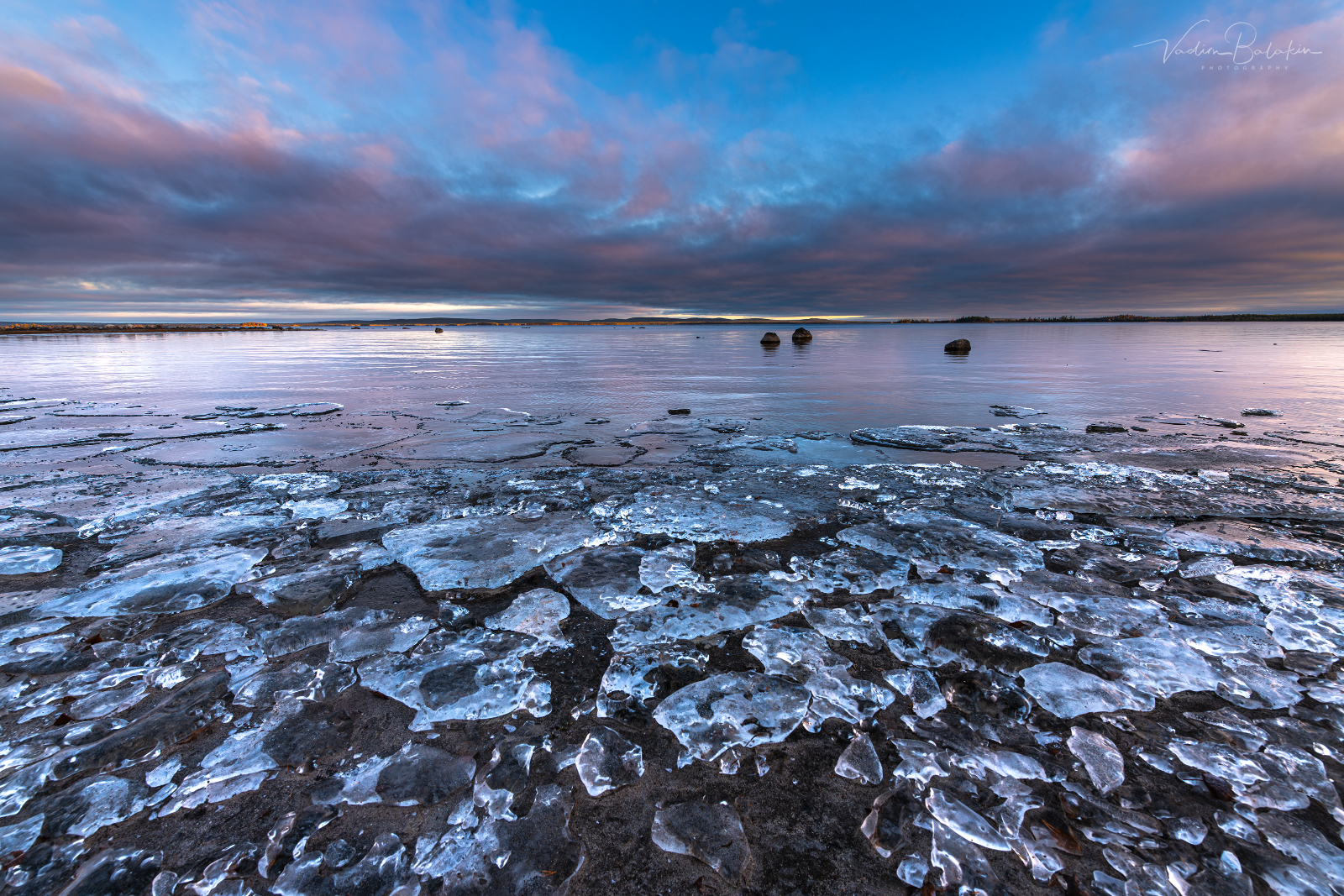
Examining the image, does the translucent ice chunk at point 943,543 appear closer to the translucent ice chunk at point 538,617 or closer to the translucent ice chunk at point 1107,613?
the translucent ice chunk at point 1107,613

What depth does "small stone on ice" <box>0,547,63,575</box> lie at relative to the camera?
3.17 metres

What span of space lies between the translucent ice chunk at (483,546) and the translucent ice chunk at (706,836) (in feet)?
6.10

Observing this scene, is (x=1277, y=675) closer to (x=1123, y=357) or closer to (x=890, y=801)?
(x=890, y=801)

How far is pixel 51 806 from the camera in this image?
5.42ft

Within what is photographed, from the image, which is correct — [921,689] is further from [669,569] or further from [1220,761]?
[669,569]

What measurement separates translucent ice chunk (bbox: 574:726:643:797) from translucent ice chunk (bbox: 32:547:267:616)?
2515 millimetres

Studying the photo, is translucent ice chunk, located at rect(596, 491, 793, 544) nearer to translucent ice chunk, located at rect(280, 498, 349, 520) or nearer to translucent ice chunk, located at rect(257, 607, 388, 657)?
translucent ice chunk, located at rect(257, 607, 388, 657)

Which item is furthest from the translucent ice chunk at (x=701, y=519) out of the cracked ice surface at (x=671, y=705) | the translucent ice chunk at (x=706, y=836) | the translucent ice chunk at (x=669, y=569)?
the translucent ice chunk at (x=706, y=836)

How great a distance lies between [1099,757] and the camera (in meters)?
1.87

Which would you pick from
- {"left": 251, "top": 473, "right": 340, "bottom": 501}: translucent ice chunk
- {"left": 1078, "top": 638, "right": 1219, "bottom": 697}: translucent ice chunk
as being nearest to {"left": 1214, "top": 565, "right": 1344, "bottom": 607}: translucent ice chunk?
{"left": 1078, "top": 638, "right": 1219, "bottom": 697}: translucent ice chunk

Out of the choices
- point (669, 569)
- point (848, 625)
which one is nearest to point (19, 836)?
point (669, 569)

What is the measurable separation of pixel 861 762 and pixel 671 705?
751mm

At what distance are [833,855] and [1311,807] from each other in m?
1.61

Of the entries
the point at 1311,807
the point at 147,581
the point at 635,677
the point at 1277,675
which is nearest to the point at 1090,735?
the point at 1311,807
